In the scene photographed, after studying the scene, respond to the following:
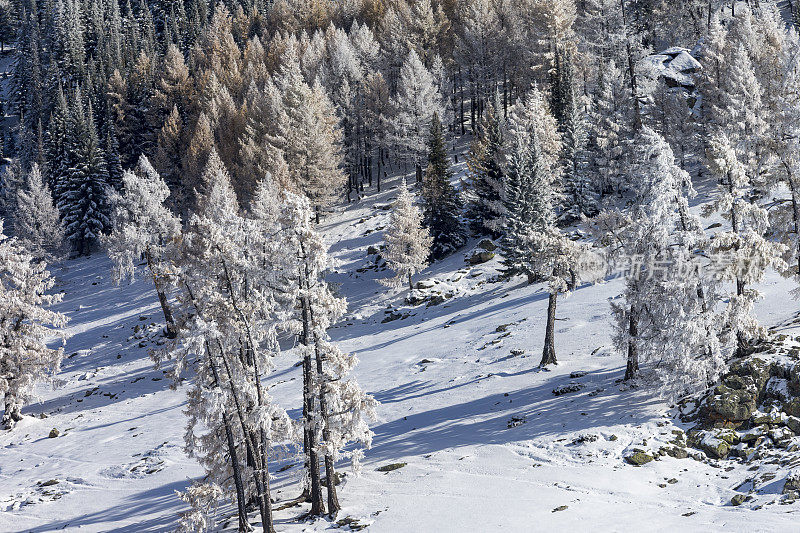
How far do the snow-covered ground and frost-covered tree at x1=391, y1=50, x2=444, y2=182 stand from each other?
20.3 metres

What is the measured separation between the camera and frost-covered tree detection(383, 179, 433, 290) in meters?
46.2

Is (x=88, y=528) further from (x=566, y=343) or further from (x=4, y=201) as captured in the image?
(x=4, y=201)

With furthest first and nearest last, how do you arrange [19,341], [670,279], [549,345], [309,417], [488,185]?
[488,185] → [19,341] → [549,345] → [670,279] → [309,417]

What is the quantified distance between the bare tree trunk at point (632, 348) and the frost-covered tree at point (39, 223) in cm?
5664

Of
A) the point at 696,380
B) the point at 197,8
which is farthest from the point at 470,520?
the point at 197,8

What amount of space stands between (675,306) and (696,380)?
286 cm

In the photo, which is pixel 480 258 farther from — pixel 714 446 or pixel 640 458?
pixel 714 446

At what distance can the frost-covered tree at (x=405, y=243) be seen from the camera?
46188mm

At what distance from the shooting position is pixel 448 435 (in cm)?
2628

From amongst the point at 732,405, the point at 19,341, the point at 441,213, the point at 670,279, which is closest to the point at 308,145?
the point at 441,213

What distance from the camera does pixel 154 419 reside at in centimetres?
3450

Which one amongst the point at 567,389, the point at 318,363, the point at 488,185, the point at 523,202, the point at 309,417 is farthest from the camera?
the point at 488,185

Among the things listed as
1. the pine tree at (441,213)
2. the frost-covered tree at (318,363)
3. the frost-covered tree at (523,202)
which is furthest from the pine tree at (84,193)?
the frost-covered tree at (318,363)

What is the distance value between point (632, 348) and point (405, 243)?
73.7ft
